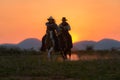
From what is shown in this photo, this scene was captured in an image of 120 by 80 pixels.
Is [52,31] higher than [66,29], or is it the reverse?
[66,29]

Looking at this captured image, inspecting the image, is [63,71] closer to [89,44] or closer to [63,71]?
[63,71]

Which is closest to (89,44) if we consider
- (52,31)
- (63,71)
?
(52,31)

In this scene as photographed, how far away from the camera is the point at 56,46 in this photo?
1289 inches

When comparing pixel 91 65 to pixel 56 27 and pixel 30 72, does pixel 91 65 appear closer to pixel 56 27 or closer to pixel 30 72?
pixel 30 72

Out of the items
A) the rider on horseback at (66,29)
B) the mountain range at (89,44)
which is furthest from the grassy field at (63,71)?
the mountain range at (89,44)

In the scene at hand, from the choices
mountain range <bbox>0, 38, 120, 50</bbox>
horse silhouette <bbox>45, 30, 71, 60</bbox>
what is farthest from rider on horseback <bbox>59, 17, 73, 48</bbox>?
mountain range <bbox>0, 38, 120, 50</bbox>

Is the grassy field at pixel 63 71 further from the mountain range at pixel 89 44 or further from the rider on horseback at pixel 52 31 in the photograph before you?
the mountain range at pixel 89 44

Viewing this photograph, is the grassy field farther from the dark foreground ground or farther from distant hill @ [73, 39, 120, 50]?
distant hill @ [73, 39, 120, 50]

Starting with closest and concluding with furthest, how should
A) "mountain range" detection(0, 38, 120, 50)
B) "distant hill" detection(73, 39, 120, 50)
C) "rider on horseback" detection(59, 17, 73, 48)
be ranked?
"rider on horseback" detection(59, 17, 73, 48) → "mountain range" detection(0, 38, 120, 50) → "distant hill" detection(73, 39, 120, 50)

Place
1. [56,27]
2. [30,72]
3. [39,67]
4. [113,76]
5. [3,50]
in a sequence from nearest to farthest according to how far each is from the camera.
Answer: [113,76], [30,72], [39,67], [56,27], [3,50]

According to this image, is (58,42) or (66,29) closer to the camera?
(58,42)

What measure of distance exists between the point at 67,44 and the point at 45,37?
7.74 feet

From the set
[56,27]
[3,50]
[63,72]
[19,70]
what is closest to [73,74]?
[63,72]

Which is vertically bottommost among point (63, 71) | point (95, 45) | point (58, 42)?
point (63, 71)
